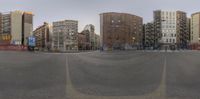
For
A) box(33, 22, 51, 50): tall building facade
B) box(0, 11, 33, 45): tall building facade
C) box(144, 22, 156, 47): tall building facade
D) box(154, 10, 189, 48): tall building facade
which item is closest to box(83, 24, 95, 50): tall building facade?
box(33, 22, 51, 50): tall building facade

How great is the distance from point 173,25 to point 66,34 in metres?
3.98

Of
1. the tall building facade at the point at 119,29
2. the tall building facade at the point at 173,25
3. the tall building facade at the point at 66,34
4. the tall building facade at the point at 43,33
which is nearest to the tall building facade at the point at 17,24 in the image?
the tall building facade at the point at 43,33

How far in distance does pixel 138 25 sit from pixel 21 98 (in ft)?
22.6

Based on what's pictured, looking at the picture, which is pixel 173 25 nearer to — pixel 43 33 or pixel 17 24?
pixel 43 33

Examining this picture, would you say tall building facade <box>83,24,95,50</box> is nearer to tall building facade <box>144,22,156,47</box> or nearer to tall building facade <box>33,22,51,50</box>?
tall building facade <box>33,22,51,50</box>

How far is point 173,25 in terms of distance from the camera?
35.1 ft

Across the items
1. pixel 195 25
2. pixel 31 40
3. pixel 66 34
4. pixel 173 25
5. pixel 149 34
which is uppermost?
pixel 195 25

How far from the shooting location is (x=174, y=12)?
10.6 meters

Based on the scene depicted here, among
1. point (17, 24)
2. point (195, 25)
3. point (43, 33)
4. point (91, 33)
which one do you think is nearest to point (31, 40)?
point (43, 33)

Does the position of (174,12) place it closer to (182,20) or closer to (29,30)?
(182,20)

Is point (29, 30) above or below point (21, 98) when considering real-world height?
above

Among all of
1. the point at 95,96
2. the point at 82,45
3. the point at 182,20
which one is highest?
the point at 182,20

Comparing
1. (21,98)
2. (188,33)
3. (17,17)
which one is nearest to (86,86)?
(21,98)

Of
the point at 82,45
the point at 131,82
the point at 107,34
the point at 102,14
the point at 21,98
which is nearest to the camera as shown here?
the point at 21,98
